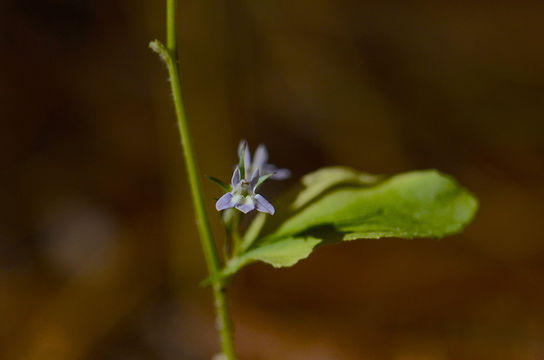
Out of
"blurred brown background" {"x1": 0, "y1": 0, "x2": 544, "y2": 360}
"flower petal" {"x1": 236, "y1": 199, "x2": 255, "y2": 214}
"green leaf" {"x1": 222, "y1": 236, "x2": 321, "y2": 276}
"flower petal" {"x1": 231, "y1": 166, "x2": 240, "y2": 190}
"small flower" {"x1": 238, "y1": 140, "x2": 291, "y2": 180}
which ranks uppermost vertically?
"blurred brown background" {"x1": 0, "y1": 0, "x2": 544, "y2": 360}

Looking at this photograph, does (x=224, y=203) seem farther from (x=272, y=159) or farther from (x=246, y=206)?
(x=272, y=159)

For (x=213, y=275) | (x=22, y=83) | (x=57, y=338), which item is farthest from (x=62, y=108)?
(x=213, y=275)

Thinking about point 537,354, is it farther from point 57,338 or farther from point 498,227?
point 57,338

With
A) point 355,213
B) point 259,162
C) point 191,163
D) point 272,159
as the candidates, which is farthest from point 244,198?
point 272,159

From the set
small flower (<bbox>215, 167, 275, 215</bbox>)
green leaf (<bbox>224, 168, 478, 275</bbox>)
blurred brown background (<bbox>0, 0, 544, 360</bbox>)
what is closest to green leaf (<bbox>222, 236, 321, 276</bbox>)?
green leaf (<bbox>224, 168, 478, 275</bbox>)

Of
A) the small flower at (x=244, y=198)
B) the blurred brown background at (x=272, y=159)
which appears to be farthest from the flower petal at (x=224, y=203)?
the blurred brown background at (x=272, y=159)

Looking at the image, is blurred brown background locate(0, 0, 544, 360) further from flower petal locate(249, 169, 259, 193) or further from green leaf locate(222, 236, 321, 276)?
flower petal locate(249, 169, 259, 193)
